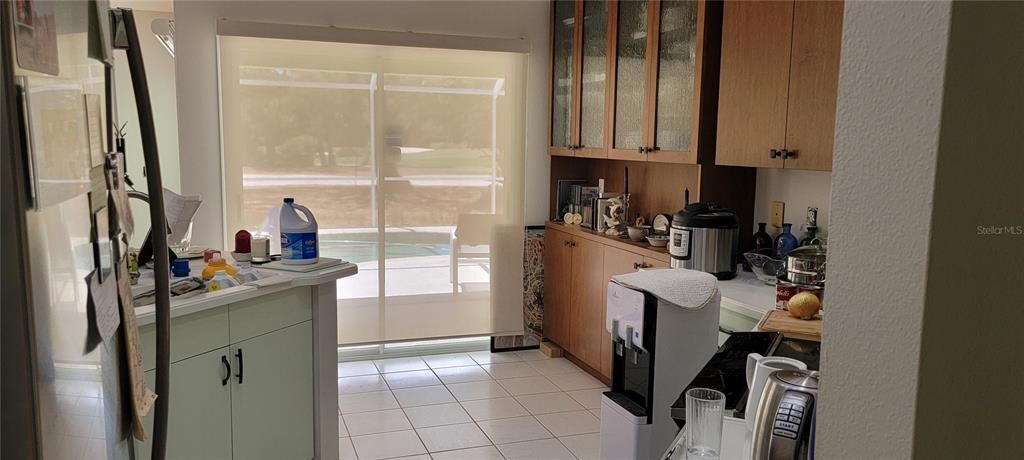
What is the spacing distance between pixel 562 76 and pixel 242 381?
2.99m

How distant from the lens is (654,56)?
12.5 ft

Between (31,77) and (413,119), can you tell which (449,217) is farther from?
(31,77)

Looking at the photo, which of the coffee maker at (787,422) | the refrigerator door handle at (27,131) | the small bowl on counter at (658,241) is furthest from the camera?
the small bowl on counter at (658,241)

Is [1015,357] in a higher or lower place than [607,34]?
lower

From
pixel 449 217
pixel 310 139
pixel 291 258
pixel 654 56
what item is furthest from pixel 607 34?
pixel 291 258

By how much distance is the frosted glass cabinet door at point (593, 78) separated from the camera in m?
4.35

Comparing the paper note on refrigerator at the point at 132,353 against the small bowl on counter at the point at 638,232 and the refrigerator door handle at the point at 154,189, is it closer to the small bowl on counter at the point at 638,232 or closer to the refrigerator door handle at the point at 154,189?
the refrigerator door handle at the point at 154,189

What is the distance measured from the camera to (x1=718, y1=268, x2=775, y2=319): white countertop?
283 cm

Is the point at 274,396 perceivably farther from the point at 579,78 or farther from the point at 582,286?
the point at 579,78

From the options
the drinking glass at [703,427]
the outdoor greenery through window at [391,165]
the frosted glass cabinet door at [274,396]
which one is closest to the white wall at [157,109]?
the outdoor greenery through window at [391,165]

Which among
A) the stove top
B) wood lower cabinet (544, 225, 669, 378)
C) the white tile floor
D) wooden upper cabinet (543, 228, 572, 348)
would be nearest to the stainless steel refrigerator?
the stove top

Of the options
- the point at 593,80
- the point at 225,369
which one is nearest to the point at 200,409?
the point at 225,369

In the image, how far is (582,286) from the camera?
4.55 meters

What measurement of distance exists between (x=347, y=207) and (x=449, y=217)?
653 mm
